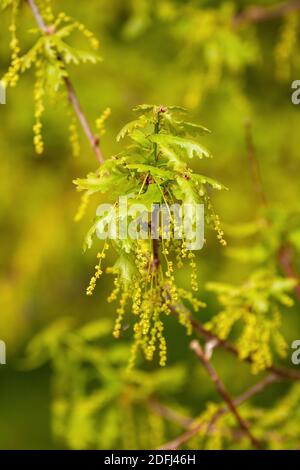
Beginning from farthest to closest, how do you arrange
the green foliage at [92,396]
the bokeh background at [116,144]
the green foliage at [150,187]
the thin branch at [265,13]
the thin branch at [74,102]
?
the bokeh background at [116,144], the thin branch at [265,13], the green foliage at [92,396], the thin branch at [74,102], the green foliage at [150,187]

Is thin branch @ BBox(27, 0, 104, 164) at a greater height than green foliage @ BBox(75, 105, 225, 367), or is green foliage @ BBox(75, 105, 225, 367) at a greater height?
thin branch @ BBox(27, 0, 104, 164)

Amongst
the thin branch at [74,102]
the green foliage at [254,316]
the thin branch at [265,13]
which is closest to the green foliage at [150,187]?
the thin branch at [74,102]

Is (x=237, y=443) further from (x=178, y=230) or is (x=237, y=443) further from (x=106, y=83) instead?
(x=106, y=83)

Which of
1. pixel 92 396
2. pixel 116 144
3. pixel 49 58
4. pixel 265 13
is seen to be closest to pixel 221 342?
pixel 49 58

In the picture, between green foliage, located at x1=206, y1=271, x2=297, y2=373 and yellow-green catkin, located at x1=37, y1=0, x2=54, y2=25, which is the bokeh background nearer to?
green foliage, located at x1=206, y1=271, x2=297, y2=373

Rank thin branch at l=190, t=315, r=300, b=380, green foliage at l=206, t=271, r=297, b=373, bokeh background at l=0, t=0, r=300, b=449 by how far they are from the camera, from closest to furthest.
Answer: thin branch at l=190, t=315, r=300, b=380
green foliage at l=206, t=271, r=297, b=373
bokeh background at l=0, t=0, r=300, b=449

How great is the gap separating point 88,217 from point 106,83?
1061 mm

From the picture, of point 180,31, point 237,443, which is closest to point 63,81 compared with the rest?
point 237,443

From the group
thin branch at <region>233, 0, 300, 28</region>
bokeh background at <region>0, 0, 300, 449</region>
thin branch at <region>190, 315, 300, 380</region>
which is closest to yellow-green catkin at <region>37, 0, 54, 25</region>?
thin branch at <region>190, 315, 300, 380</region>

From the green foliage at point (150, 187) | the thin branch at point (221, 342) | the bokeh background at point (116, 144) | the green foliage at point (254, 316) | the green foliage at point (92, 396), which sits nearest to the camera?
the green foliage at point (150, 187)

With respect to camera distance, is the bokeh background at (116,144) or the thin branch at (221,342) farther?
the bokeh background at (116,144)

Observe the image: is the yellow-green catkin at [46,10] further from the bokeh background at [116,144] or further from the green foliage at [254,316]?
the bokeh background at [116,144]

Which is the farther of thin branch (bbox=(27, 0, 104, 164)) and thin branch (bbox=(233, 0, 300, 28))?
thin branch (bbox=(233, 0, 300, 28))

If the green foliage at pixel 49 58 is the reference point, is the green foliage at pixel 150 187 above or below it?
below
